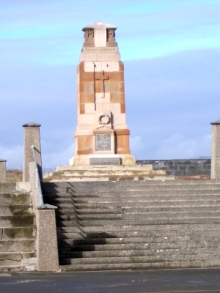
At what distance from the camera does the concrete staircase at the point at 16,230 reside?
17.4m

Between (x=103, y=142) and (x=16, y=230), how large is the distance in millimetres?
9925

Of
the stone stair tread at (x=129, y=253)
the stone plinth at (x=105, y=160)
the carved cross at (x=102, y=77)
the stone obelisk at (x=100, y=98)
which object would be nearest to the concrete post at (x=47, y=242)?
the stone stair tread at (x=129, y=253)

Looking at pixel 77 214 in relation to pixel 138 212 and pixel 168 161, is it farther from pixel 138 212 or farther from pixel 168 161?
pixel 168 161

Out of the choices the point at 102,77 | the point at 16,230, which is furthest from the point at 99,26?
the point at 16,230

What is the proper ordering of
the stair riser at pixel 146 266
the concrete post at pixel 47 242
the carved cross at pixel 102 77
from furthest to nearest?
1. the carved cross at pixel 102 77
2. the stair riser at pixel 146 266
3. the concrete post at pixel 47 242

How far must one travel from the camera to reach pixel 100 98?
28094 mm

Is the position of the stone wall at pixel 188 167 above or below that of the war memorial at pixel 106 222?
above

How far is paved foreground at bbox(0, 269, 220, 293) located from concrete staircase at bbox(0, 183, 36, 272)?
82 centimetres

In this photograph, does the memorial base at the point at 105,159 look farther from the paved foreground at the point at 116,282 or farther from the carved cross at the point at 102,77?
the paved foreground at the point at 116,282

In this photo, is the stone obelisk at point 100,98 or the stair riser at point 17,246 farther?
the stone obelisk at point 100,98

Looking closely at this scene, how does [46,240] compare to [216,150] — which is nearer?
[46,240]

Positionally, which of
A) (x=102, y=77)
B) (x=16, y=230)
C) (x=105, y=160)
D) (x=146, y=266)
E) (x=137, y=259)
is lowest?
(x=146, y=266)

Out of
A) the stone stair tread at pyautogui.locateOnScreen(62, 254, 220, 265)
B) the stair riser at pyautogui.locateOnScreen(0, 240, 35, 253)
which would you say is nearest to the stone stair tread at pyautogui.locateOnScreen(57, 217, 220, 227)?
the stair riser at pyautogui.locateOnScreen(0, 240, 35, 253)

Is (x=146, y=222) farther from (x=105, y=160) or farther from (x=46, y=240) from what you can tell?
(x=105, y=160)
